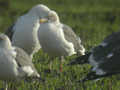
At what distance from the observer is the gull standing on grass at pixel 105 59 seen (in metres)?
6.21

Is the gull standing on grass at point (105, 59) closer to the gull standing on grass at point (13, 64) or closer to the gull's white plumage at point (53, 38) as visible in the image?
the gull standing on grass at point (13, 64)

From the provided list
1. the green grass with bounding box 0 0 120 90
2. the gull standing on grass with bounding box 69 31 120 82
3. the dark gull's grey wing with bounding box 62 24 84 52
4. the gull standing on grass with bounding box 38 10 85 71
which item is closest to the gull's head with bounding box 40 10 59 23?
the gull standing on grass with bounding box 38 10 85 71

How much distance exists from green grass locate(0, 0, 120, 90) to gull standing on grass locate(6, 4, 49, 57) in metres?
0.61

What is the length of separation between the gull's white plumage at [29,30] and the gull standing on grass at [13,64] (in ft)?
4.60

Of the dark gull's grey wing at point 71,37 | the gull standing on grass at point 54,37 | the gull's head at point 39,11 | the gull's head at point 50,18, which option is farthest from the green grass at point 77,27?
the gull's head at point 39,11

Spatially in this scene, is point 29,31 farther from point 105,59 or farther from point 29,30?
point 105,59

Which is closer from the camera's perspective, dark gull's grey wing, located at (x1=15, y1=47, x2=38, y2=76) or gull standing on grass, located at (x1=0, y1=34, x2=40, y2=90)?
gull standing on grass, located at (x1=0, y1=34, x2=40, y2=90)

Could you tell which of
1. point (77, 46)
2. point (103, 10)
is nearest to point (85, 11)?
point (103, 10)

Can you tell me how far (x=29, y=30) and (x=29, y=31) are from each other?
Answer: 0.09 feet

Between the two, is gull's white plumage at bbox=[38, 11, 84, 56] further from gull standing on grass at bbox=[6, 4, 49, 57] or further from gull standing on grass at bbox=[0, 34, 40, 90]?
gull standing on grass at bbox=[0, 34, 40, 90]

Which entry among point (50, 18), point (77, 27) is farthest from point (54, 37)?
point (77, 27)

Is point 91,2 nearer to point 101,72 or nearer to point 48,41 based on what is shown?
point 48,41

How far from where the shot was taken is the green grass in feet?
25.7

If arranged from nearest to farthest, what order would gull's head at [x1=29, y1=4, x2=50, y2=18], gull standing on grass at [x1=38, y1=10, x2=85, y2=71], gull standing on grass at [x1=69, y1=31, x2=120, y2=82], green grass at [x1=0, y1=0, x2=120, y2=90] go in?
gull standing on grass at [x1=69, y1=31, x2=120, y2=82] → green grass at [x1=0, y1=0, x2=120, y2=90] → gull standing on grass at [x1=38, y1=10, x2=85, y2=71] → gull's head at [x1=29, y1=4, x2=50, y2=18]
